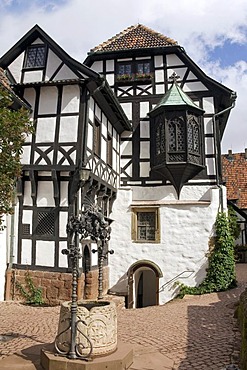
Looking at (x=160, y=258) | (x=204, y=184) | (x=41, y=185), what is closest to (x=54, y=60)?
(x=41, y=185)

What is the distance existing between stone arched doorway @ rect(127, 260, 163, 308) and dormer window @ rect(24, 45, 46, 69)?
9.04m

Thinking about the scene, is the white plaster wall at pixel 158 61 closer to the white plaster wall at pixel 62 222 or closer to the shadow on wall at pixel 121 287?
the white plaster wall at pixel 62 222

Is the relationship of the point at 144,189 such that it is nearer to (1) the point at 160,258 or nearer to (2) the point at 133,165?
(2) the point at 133,165

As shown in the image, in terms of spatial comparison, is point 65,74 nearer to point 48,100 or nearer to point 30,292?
point 48,100

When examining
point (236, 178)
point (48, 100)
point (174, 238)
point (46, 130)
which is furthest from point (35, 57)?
point (236, 178)

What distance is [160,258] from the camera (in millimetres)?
16078

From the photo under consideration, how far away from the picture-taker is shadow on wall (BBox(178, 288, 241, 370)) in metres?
6.24

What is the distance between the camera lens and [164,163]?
15.5 metres

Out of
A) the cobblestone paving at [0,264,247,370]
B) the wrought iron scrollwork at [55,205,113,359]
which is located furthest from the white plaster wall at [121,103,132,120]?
the wrought iron scrollwork at [55,205,113,359]

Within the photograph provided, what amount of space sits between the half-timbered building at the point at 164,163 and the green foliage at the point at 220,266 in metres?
0.33

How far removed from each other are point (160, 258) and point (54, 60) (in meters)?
9.09


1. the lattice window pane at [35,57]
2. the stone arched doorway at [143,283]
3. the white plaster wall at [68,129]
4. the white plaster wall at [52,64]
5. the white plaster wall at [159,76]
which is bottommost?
the stone arched doorway at [143,283]

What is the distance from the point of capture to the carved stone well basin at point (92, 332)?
19.8 ft

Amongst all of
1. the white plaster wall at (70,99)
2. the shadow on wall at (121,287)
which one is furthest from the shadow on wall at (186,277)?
the white plaster wall at (70,99)
